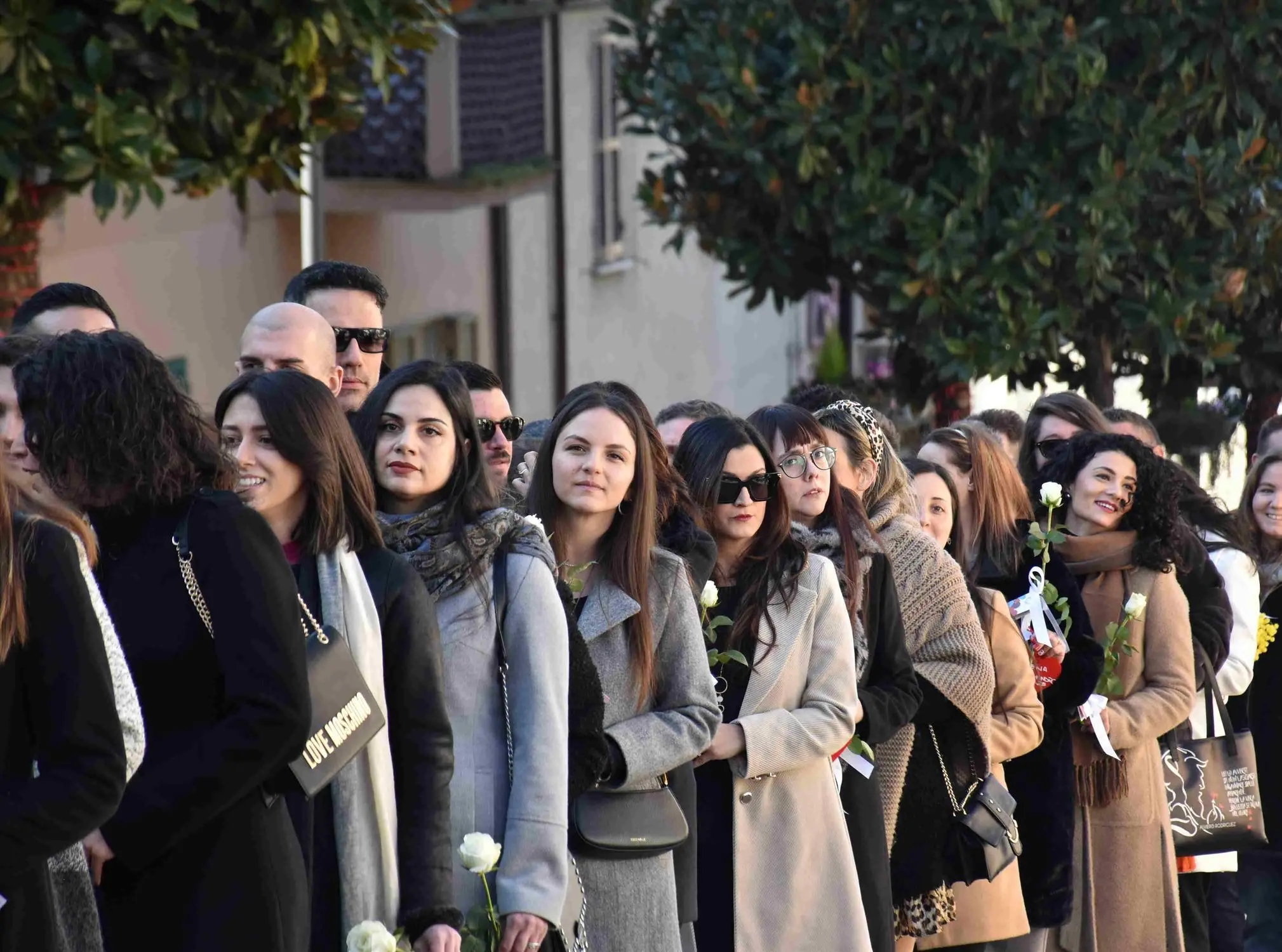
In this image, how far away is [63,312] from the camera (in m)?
4.83

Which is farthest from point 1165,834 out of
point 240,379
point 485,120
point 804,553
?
point 485,120

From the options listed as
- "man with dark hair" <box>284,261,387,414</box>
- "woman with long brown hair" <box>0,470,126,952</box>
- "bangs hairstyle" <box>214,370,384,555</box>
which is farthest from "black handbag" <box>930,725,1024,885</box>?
"woman with long brown hair" <box>0,470,126,952</box>

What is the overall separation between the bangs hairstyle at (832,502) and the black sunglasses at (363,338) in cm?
100

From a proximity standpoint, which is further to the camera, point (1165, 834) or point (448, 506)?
point (1165, 834)

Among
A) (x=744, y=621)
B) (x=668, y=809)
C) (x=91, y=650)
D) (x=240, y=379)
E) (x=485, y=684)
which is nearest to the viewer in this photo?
(x=91, y=650)

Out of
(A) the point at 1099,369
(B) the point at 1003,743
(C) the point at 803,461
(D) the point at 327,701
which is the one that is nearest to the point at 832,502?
(C) the point at 803,461

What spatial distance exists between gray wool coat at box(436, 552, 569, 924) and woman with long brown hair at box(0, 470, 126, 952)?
1213 millimetres

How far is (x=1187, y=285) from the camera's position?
9414 millimetres

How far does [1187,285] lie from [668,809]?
5737 mm

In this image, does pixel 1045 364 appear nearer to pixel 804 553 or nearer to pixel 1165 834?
pixel 1165 834

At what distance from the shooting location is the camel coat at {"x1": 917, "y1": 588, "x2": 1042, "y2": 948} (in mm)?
5762

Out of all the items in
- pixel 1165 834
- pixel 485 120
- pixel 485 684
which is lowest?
pixel 1165 834

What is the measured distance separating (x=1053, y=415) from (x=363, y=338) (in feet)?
9.84

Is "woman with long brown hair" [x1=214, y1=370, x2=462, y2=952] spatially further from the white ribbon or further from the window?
the window
